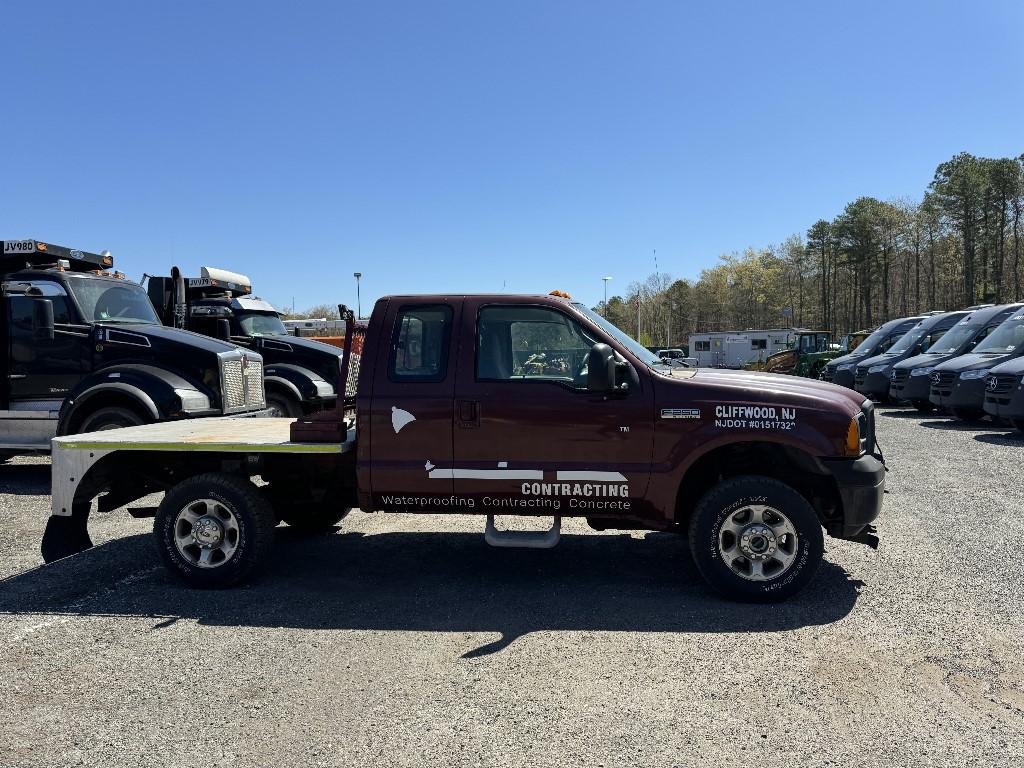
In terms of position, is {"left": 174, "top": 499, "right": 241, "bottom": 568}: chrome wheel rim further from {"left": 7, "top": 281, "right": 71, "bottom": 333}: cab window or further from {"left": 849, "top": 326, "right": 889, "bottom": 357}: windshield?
{"left": 849, "top": 326, "right": 889, "bottom": 357}: windshield

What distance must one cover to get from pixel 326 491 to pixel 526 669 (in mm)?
2360

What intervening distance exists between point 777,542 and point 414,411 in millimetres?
2483

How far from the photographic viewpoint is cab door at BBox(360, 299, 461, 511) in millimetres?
4926

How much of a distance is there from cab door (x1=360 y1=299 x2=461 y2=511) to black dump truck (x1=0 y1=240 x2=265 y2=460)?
471 cm

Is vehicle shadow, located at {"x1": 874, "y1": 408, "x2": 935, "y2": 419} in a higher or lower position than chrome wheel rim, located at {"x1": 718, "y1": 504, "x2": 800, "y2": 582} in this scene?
lower

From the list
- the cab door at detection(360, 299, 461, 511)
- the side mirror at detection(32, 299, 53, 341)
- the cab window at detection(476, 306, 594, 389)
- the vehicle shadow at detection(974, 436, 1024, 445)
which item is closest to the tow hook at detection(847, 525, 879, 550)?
the cab window at detection(476, 306, 594, 389)

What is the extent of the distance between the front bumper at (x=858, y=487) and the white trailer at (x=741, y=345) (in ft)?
132

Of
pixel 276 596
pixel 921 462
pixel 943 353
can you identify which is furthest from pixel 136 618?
pixel 943 353

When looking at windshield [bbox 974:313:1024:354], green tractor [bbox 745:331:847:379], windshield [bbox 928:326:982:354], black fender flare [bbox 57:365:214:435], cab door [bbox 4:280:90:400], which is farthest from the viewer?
green tractor [bbox 745:331:847:379]

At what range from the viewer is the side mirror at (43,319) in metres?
9.29

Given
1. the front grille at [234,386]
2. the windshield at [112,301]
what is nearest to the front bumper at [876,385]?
the front grille at [234,386]

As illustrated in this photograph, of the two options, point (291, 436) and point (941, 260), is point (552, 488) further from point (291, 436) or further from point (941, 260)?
point (941, 260)

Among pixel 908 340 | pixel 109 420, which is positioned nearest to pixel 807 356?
pixel 908 340

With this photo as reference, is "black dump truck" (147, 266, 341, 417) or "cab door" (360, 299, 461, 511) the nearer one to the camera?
"cab door" (360, 299, 461, 511)
